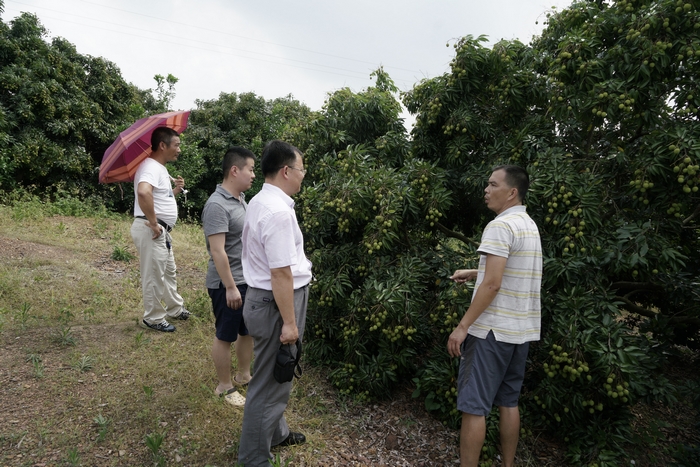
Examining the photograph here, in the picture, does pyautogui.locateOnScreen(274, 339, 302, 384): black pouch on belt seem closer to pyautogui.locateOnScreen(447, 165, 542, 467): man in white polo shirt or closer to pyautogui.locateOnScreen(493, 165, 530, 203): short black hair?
pyautogui.locateOnScreen(447, 165, 542, 467): man in white polo shirt

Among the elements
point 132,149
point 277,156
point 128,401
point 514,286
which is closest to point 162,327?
point 128,401

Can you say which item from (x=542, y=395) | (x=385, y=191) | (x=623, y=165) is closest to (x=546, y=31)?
(x=623, y=165)

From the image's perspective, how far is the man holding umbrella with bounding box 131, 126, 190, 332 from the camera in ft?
14.1

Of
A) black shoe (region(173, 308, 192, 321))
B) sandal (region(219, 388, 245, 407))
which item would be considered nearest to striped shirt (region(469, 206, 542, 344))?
sandal (region(219, 388, 245, 407))

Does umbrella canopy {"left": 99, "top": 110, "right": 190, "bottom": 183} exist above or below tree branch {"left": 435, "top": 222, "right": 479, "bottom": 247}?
above

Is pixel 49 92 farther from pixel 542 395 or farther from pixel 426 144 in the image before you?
pixel 542 395

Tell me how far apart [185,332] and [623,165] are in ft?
14.3

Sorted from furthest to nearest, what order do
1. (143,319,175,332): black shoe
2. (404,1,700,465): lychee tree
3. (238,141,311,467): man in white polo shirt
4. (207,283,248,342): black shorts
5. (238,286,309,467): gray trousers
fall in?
(143,319,175,332): black shoe
(207,283,248,342): black shorts
(404,1,700,465): lychee tree
(238,286,309,467): gray trousers
(238,141,311,467): man in white polo shirt

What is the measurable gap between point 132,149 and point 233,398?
2.64 meters

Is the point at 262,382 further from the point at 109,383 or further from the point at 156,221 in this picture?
the point at 156,221

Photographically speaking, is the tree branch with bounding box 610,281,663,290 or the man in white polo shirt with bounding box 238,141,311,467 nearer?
the man in white polo shirt with bounding box 238,141,311,467

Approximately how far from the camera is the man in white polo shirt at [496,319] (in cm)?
→ 247

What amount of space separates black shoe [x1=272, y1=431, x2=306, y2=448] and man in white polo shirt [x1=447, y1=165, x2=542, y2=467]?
1098 mm

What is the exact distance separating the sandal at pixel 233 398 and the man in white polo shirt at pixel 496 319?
168 cm
